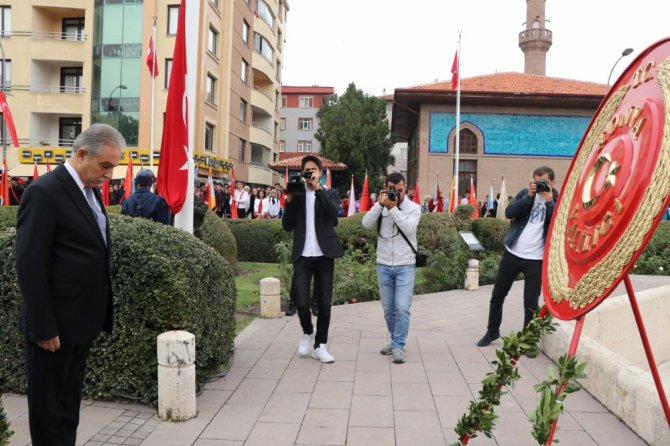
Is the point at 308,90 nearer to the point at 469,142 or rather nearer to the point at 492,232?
the point at 469,142

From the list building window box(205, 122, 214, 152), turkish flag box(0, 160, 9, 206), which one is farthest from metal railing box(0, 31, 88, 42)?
turkish flag box(0, 160, 9, 206)

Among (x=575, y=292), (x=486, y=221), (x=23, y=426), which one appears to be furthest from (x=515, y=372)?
(x=486, y=221)

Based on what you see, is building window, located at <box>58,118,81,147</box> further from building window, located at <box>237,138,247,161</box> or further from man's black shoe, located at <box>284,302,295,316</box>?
man's black shoe, located at <box>284,302,295,316</box>

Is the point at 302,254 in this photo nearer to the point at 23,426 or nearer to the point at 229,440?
the point at 229,440

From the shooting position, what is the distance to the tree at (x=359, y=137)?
4056cm

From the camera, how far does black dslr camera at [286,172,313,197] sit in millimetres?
5367

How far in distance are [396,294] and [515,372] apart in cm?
284

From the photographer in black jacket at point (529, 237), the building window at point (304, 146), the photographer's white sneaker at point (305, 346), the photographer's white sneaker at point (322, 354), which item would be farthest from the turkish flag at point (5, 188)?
the building window at point (304, 146)

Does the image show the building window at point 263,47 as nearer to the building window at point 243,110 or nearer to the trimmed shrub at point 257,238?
the building window at point 243,110

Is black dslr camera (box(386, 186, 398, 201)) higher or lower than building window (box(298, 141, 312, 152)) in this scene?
lower

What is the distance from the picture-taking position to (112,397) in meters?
4.41

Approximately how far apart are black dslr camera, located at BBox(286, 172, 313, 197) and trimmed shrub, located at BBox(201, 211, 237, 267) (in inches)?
232

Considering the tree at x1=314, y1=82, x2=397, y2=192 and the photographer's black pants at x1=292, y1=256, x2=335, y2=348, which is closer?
the photographer's black pants at x1=292, y1=256, x2=335, y2=348

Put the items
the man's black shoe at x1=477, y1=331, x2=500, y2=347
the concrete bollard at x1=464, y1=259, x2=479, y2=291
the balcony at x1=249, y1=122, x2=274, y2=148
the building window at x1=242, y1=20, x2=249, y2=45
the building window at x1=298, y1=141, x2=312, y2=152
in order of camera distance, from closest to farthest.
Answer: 1. the man's black shoe at x1=477, y1=331, x2=500, y2=347
2. the concrete bollard at x1=464, y1=259, x2=479, y2=291
3. the building window at x1=242, y1=20, x2=249, y2=45
4. the balcony at x1=249, y1=122, x2=274, y2=148
5. the building window at x1=298, y1=141, x2=312, y2=152
